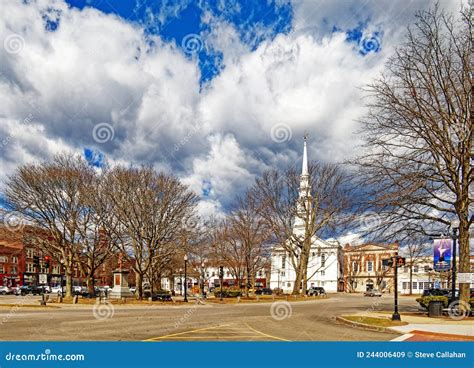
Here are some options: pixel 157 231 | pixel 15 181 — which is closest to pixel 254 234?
pixel 157 231

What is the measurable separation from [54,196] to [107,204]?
4915mm

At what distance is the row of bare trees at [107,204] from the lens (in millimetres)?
39844

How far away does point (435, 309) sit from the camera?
24.3m

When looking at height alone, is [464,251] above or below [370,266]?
above

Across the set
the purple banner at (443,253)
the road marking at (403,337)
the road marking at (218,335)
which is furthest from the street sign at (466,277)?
the road marking at (218,335)

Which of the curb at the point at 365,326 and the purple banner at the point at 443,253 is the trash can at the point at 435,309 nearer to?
the purple banner at the point at 443,253

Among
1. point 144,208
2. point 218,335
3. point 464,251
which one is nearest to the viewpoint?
point 218,335

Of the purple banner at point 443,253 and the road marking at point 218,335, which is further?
the purple banner at point 443,253

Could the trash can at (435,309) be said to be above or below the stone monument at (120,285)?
above

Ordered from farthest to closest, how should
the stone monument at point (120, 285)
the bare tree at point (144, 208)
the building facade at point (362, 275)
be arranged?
the building facade at point (362, 275)
the stone monument at point (120, 285)
the bare tree at point (144, 208)

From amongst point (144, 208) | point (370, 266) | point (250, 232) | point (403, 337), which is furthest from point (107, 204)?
point (370, 266)

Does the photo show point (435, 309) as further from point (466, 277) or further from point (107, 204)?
point (107, 204)

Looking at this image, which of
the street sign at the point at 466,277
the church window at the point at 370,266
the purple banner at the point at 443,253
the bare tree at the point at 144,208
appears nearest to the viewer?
the street sign at the point at 466,277

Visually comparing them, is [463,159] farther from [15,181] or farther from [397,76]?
[15,181]
